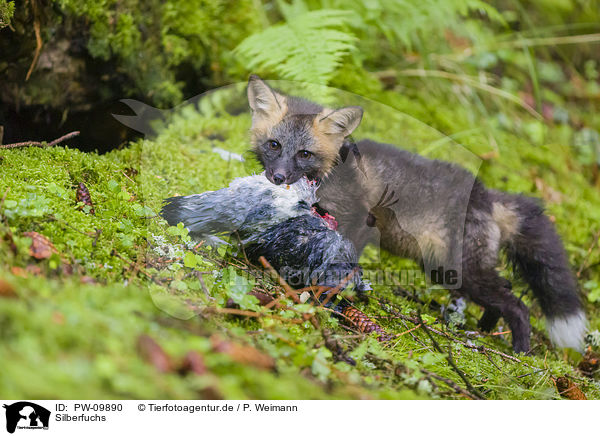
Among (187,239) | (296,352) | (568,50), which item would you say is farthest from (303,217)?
(568,50)

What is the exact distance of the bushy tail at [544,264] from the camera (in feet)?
11.5

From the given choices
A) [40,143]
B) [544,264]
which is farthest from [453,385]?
[40,143]

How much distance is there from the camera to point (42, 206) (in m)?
2.48

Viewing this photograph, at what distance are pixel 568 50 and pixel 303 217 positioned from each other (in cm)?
718

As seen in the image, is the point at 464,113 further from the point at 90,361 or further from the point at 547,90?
the point at 90,361

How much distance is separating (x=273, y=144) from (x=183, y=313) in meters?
1.49

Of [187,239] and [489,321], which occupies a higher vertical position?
[187,239]

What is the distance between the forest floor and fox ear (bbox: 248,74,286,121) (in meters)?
0.37

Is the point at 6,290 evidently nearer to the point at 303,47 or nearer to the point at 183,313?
the point at 183,313

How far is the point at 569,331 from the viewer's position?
3.45m

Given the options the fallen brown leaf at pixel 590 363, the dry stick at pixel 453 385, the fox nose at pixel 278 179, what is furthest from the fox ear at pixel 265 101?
the fallen brown leaf at pixel 590 363

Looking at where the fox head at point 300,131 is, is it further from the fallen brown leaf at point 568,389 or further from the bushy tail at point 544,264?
the fallen brown leaf at point 568,389

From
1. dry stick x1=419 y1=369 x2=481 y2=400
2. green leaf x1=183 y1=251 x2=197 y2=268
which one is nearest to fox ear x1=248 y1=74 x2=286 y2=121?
green leaf x1=183 y1=251 x2=197 y2=268

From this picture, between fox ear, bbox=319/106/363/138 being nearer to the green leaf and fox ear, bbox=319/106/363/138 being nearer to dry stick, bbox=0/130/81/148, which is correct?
the green leaf
